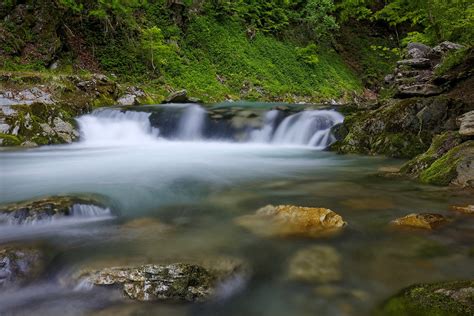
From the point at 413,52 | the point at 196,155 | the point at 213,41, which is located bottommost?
the point at 196,155

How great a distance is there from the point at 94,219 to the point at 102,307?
1.83m

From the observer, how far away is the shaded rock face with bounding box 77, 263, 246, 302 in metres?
2.57

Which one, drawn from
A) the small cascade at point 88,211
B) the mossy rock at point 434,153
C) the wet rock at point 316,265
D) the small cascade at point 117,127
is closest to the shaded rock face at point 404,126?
the mossy rock at point 434,153

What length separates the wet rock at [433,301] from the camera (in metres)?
2.11

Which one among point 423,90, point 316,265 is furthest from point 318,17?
point 316,265

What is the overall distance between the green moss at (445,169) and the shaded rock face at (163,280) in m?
3.96

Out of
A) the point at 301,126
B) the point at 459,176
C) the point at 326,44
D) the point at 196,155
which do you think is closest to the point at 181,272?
the point at 459,176

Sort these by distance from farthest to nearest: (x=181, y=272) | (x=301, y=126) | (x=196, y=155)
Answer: (x=301, y=126)
(x=196, y=155)
(x=181, y=272)

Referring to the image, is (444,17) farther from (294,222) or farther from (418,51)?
(294,222)

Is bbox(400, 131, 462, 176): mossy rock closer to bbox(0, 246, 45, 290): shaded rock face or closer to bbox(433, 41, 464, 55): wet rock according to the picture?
bbox(0, 246, 45, 290): shaded rock face

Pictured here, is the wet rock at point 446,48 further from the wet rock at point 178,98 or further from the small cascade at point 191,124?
the wet rock at point 178,98

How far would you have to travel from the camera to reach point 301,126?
1149cm

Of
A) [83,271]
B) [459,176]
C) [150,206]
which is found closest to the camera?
[83,271]

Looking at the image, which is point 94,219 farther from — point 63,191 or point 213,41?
point 213,41
